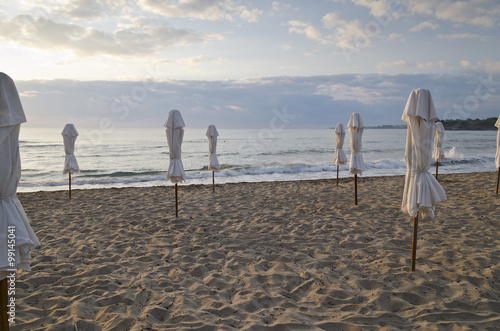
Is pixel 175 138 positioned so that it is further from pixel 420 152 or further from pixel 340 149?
pixel 340 149

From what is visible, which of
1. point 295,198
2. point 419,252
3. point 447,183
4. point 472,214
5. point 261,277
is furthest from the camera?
point 447,183

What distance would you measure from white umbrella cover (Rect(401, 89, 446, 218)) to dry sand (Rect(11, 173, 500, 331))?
120 centimetres

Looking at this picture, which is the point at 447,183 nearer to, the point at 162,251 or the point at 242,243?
the point at 242,243

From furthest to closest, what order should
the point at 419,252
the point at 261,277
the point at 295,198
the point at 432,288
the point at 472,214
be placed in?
1. the point at 295,198
2. the point at 472,214
3. the point at 419,252
4. the point at 261,277
5. the point at 432,288

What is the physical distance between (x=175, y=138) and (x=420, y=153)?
18.7 feet

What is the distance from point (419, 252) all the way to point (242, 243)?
3381 millimetres

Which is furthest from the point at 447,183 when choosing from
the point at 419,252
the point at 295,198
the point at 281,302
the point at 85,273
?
the point at 85,273

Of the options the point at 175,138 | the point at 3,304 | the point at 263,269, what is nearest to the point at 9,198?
the point at 3,304

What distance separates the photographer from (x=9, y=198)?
2471 mm

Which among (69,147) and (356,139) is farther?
(69,147)

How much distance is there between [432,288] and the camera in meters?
4.08

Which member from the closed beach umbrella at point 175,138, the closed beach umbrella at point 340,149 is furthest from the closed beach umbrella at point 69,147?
the closed beach umbrella at point 340,149

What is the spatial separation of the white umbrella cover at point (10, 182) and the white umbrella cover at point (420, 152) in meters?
4.57

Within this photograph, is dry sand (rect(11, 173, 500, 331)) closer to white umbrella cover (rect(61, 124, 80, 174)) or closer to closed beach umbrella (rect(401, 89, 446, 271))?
closed beach umbrella (rect(401, 89, 446, 271))
